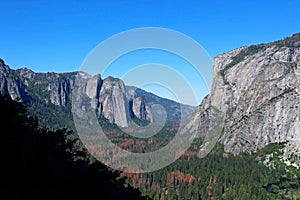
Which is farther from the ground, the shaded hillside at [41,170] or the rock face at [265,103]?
the rock face at [265,103]

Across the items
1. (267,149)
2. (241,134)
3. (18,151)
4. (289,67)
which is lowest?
(18,151)

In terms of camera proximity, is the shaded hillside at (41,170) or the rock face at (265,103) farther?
the rock face at (265,103)

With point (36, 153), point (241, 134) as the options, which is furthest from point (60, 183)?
point (241, 134)

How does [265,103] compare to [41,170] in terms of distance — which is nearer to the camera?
[41,170]

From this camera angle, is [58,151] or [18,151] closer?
[18,151]

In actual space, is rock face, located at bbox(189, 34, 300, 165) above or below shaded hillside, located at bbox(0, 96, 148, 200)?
above

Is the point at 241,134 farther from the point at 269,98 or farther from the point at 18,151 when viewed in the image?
the point at 18,151

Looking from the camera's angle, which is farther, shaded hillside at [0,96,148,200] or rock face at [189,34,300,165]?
rock face at [189,34,300,165]

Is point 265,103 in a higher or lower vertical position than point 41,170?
higher
